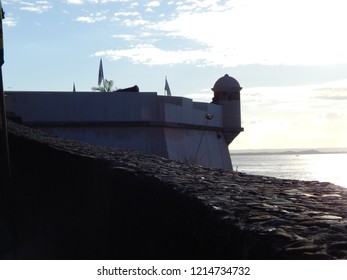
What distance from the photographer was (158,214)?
4.11 metres

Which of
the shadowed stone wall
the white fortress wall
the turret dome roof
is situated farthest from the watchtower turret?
the shadowed stone wall

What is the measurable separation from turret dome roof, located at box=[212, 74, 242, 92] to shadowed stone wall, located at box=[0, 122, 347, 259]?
81.0 feet

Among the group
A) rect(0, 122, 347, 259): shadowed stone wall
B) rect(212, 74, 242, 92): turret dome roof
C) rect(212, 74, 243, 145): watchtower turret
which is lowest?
rect(0, 122, 347, 259): shadowed stone wall

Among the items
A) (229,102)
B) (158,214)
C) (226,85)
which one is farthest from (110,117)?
(158,214)

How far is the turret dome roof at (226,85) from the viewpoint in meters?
32.1

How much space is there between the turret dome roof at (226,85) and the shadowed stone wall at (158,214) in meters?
24.7

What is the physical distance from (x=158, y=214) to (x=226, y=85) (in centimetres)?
2847

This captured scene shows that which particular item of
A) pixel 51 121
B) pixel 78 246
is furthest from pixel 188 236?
pixel 51 121

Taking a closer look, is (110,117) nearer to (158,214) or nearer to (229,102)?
(229,102)

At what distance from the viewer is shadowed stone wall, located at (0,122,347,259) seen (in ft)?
9.42

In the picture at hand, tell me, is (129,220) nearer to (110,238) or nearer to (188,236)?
(110,238)

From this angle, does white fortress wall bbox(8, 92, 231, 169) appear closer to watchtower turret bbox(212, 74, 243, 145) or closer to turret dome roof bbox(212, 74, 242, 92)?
watchtower turret bbox(212, 74, 243, 145)

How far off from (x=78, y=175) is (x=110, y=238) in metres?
1.21
